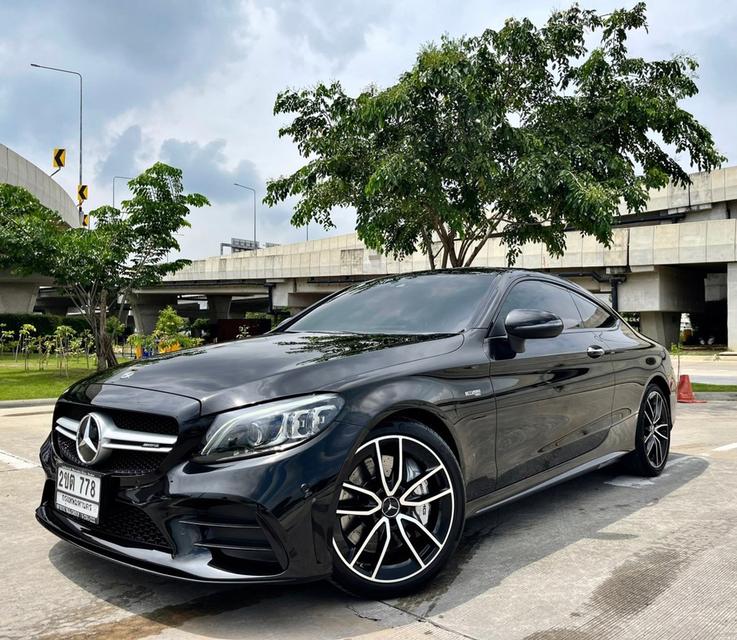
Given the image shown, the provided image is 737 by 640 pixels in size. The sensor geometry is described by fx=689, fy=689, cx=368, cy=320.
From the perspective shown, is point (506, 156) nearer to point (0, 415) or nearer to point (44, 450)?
point (0, 415)

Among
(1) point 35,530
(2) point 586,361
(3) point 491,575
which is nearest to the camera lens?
(3) point 491,575

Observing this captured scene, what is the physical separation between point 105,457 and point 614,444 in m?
3.29

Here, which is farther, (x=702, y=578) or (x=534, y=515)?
(x=534, y=515)

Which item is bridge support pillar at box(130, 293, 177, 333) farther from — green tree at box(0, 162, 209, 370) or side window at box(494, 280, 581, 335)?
side window at box(494, 280, 581, 335)

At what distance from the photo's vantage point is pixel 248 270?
46.2m

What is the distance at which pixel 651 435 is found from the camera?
16.9 feet

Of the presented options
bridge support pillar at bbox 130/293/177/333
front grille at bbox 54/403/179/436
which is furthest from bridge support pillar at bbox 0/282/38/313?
front grille at bbox 54/403/179/436

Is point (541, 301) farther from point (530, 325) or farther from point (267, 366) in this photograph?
point (267, 366)

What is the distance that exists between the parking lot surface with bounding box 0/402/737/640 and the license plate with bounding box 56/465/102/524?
1.24 ft

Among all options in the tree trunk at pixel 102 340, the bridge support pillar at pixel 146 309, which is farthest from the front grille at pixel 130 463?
the bridge support pillar at pixel 146 309

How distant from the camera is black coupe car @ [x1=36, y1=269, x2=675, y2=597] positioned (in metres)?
2.57

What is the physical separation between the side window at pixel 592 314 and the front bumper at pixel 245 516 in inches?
103

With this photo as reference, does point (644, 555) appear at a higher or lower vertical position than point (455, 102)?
lower

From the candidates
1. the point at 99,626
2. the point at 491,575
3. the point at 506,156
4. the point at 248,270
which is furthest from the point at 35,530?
the point at 248,270
